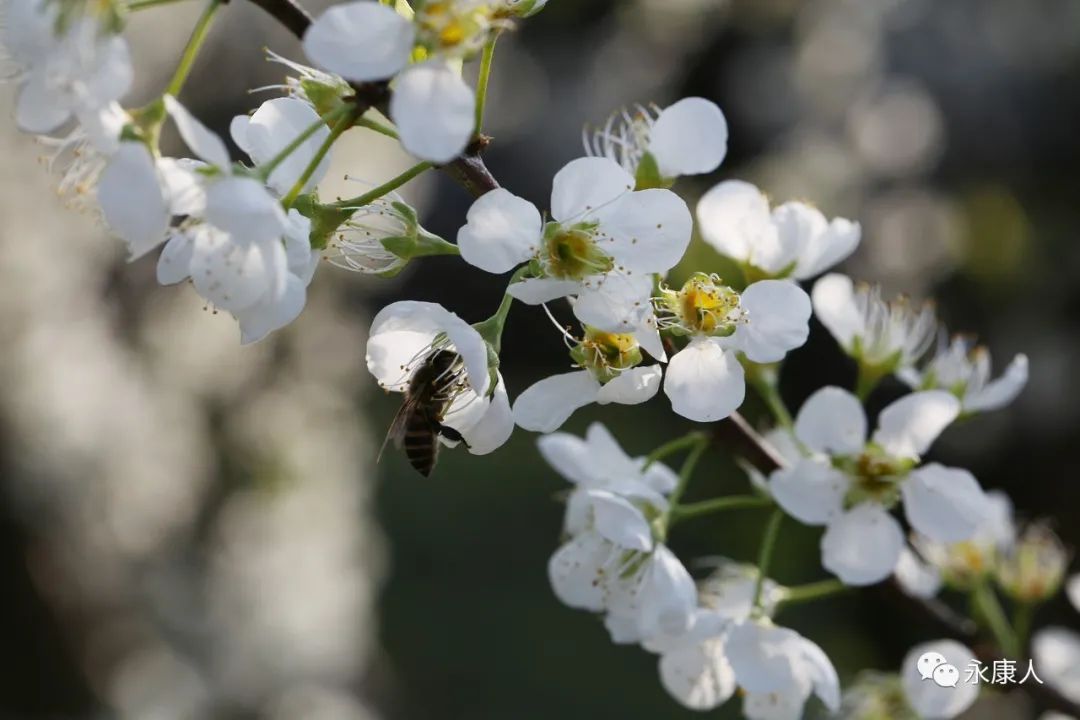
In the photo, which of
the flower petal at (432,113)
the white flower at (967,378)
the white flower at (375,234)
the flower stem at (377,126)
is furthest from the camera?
the white flower at (967,378)

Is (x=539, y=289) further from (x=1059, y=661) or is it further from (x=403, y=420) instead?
(x=1059, y=661)

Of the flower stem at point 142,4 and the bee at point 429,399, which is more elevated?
the flower stem at point 142,4

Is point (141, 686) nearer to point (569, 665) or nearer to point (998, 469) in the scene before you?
point (569, 665)

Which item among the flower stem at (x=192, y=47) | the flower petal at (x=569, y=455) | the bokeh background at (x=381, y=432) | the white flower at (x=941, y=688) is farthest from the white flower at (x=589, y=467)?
the bokeh background at (x=381, y=432)

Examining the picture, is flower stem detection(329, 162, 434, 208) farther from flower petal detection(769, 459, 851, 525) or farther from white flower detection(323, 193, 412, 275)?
flower petal detection(769, 459, 851, 525)

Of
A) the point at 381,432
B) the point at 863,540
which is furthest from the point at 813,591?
the point at 381,432

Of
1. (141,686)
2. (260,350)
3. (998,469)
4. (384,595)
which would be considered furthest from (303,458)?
(998,469)

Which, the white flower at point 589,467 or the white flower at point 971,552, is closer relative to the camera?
the white flower at point 589,467

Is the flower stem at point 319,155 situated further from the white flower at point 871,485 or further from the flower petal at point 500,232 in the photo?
the white flower at point 871,485

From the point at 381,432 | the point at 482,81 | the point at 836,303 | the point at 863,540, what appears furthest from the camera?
the point at 381,432
